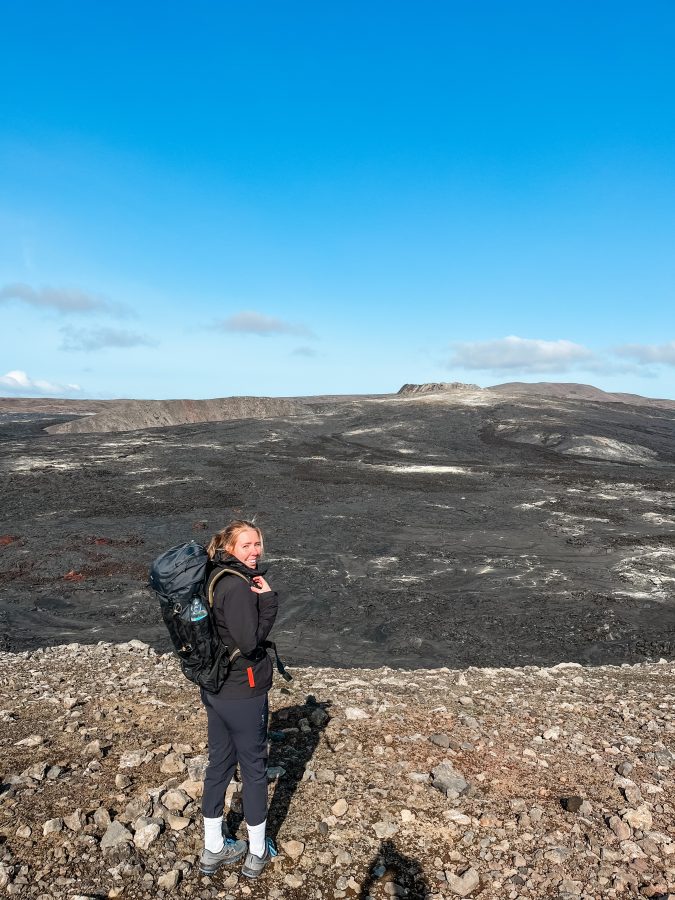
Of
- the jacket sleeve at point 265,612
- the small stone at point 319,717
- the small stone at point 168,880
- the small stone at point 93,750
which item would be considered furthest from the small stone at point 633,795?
the small stone at point 93,750

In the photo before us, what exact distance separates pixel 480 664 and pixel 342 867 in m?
9.31

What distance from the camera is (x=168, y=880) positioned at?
3.94m

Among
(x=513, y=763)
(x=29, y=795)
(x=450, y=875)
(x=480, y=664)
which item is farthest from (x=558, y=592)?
(x=29, y=795)

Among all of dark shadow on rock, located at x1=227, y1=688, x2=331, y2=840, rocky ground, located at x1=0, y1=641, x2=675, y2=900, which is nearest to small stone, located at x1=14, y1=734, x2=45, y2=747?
rocky ground, located at x1=0, y1=641, x2=675, y2=900

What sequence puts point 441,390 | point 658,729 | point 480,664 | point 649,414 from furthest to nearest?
point 441,390, point 649,414, point 480,664, point 658,729

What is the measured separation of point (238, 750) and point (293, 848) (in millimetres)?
1059

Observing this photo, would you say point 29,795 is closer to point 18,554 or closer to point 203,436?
Answer: point 18,554

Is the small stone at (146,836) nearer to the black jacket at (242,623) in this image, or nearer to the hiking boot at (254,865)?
Answer: the hiking boot at (254,865)

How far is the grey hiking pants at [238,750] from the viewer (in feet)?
12.5

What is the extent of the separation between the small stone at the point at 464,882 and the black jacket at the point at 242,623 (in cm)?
188

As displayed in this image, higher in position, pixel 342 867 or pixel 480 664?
pixel 342 867

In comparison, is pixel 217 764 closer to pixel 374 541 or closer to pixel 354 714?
pixel 354 714

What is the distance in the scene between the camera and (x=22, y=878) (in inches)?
153

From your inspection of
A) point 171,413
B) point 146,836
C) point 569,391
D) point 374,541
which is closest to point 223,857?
point 146,836
